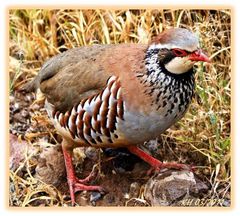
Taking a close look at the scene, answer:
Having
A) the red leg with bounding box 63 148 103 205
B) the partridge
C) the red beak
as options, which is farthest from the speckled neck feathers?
the red leg with bounding box 63 148 103 205

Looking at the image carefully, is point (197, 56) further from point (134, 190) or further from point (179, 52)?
point (134, 190)

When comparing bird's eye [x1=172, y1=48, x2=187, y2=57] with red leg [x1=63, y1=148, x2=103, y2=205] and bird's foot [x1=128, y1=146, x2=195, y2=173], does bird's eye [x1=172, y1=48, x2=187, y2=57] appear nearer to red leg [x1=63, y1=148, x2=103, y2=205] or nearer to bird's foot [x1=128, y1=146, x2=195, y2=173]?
bird's foot [x1=128, y1=146, x2=195, y2=173]

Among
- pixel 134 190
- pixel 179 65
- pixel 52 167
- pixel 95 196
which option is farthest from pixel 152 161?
pixel 179 65

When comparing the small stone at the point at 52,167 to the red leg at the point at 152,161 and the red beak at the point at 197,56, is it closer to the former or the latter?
the red leg at the point at 152,161

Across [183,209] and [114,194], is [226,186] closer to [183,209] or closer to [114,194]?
[183,209]

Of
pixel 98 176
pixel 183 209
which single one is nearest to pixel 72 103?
pixel 98 176

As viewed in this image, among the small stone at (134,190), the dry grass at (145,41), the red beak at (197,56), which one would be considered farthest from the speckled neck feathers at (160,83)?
the small stone at (134,190)
